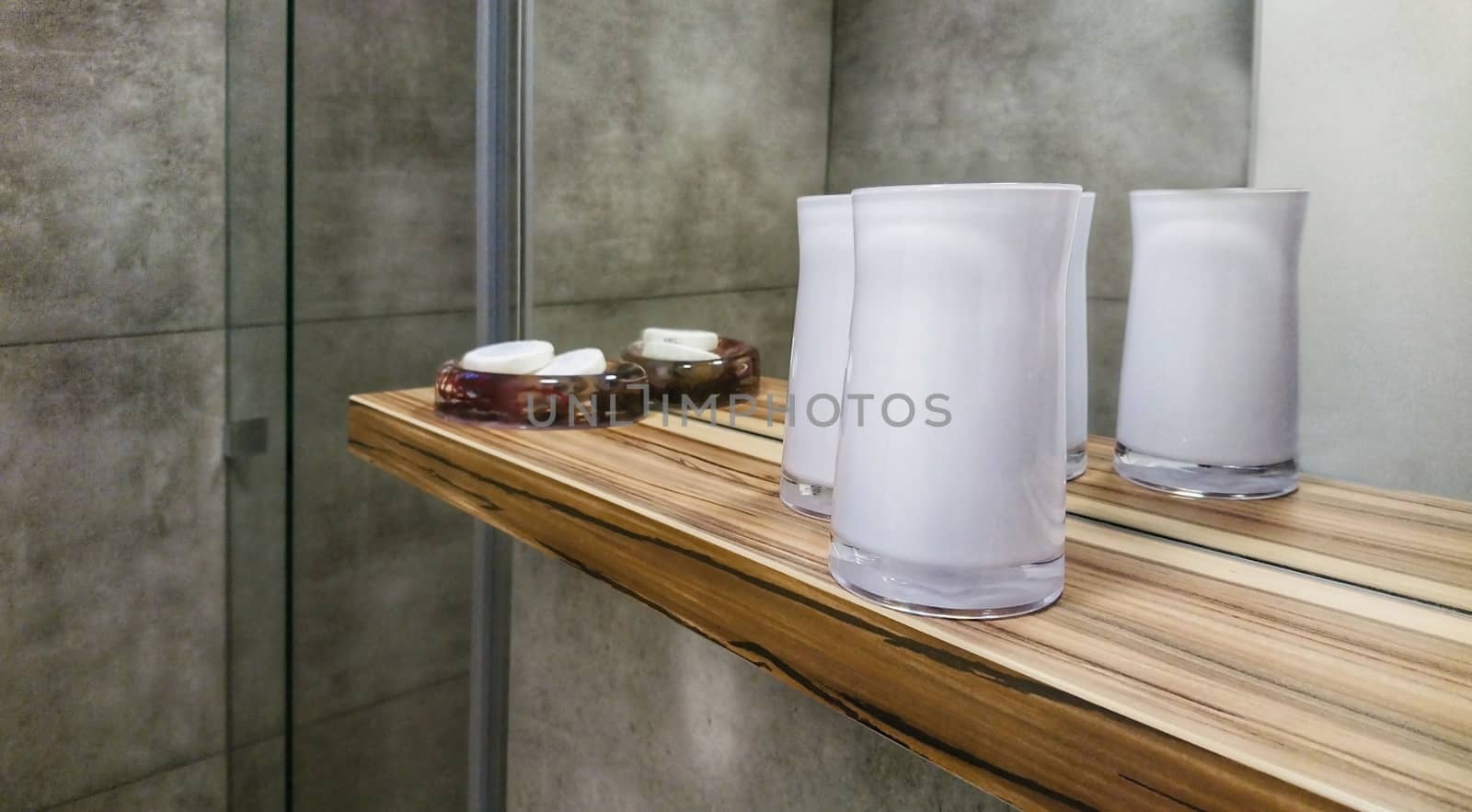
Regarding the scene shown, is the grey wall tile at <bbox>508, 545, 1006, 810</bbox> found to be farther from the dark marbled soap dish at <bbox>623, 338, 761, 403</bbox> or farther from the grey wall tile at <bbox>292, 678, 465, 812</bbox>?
the dark marbled soap dish at <bbox>623, 338, 761, 403</bbox>

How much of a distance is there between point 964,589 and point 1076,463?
0.63 ft

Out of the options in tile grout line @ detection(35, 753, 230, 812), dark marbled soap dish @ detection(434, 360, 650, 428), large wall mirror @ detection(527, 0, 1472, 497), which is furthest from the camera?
tile grout line @ detection(35, 753, 230, 812)

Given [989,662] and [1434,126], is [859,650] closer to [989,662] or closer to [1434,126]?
[989,662]

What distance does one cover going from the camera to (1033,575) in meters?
0.32

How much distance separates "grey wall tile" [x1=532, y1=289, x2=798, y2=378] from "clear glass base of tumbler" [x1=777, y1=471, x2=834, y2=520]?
32 cm

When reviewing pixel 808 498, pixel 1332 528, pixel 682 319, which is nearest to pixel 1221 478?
pixel 1332 528

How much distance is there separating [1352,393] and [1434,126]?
119 millimetres

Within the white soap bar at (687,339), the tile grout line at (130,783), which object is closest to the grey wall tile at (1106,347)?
the white soap bar at (687,339)

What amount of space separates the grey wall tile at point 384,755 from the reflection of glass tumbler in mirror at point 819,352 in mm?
598

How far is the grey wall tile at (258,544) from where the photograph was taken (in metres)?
0.90

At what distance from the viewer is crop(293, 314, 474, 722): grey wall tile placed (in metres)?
0.86

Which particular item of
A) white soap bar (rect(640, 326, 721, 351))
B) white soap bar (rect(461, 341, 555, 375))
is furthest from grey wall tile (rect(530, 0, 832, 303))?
white soap bar (rect(461, 341, 555, 375))

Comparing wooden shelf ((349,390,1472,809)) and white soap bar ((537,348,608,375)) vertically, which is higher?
white soap bar ((537,348,608,375))

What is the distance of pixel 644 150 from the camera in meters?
0.86
